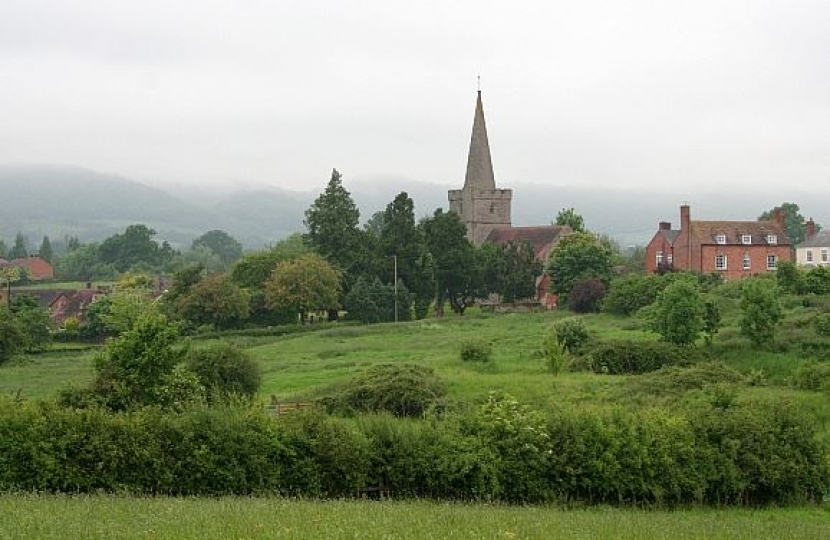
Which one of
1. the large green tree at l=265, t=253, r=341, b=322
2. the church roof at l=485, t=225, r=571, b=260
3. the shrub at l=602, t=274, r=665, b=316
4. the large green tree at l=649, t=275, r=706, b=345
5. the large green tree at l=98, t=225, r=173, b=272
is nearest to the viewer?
the large green tree at l=649, t=275, r=706, b=345

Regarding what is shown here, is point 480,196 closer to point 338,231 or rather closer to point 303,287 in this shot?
point 338,231

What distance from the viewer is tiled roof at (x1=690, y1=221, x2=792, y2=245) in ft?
295

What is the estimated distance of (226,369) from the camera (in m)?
41.1

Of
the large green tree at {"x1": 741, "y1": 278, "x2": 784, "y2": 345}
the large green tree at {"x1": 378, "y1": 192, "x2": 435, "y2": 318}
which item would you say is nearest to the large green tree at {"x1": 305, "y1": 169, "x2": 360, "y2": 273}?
the large green tree at {"x1": 378, "y1": 192, "x2": 435, "y2": 318}

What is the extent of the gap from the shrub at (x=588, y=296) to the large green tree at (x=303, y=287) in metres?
19.2

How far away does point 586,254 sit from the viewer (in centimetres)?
8462

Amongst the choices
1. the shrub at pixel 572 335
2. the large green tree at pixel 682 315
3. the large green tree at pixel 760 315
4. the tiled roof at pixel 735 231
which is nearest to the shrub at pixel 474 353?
the shrub at pixel 572 335

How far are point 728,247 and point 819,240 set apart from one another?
60.7 feet

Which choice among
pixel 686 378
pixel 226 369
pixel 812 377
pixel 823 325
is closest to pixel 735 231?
pixel 823 325

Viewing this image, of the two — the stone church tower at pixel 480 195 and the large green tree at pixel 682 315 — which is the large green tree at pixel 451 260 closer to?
the stone church tower at pixel 480 195

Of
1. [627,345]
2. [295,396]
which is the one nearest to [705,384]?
[627,345]

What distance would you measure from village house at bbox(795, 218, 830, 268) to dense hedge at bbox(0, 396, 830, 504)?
3099 inches

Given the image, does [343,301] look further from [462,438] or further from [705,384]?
[462,438]

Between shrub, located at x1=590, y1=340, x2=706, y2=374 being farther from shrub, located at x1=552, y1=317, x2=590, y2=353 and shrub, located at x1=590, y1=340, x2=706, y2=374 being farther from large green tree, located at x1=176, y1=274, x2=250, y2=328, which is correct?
large green tree, located at x1=176, y1=274, x2=250, y2=328
